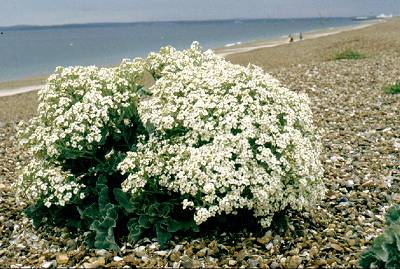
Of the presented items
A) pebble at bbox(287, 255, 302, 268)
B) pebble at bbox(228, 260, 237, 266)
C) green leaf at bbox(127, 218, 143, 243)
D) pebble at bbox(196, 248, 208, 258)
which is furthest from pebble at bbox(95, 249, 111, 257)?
pebble at bbox(287, 255, 302, 268)

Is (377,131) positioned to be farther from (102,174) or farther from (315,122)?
(102,174)

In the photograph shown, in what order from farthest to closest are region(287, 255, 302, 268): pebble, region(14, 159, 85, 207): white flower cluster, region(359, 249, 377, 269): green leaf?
region(14, 159, 85, 207): white flower cluster < region(287, 255, 302, 268): pebble < region(359, 249, 377, 269): green leaf

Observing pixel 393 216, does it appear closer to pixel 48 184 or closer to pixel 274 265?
pixel 274 265

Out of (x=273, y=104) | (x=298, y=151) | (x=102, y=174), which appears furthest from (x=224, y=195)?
(x=102, y=174)

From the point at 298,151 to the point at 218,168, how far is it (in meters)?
0.94

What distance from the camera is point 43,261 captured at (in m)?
5.14

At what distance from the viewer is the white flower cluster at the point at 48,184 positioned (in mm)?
5301

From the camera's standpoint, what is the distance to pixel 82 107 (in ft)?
18.0

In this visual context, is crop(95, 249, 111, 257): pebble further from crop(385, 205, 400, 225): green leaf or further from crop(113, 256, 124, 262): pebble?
crop(385, 205, 400, 225): green leaf

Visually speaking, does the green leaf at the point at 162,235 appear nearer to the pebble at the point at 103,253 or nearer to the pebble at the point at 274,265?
the pebble at the point at 103,253

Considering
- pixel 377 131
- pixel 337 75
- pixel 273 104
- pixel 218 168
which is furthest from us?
pixel 337 75

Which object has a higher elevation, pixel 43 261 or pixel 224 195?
pixel 224 195

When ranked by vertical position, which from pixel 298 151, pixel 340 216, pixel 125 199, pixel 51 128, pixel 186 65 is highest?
pixel 186 65

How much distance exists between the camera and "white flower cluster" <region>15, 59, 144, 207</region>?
5.36m
